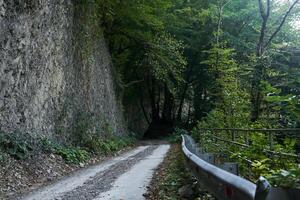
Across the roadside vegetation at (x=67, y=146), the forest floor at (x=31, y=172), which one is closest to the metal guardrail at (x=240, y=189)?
the forest floor at (x=31, y=172)

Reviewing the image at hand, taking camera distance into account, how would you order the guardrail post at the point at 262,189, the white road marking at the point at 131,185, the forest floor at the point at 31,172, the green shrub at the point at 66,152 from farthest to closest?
1. the green shrub at the point at 66,152
2. the forest floor at the point at 31,172
3. the white road marking at the point at 131,185
4. the guardrail post at the point at 262,189

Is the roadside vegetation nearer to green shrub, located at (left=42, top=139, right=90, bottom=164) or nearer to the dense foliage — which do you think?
green shrub, located at (left=42, top=139, right=90, bottom=164)

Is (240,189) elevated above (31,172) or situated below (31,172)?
above

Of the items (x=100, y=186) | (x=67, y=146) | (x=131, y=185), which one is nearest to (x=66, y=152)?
(x=67, y=146)

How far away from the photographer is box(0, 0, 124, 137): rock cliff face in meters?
10.7

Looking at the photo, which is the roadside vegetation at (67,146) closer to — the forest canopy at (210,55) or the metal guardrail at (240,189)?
the forest canopy at (210,55)

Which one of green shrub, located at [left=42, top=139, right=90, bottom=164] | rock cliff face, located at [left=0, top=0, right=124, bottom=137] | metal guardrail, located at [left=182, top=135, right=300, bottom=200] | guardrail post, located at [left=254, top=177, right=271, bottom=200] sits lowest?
green shrub, located at [left=42, top=139, right=90, bottom=164]

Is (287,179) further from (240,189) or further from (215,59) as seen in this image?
(215,59)

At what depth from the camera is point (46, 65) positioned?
13.6 metres

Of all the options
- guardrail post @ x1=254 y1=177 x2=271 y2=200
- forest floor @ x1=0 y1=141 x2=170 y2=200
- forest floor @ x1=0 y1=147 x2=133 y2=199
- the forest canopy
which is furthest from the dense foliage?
forest floor @ x1=0 y1=147 x2=133 y2=199

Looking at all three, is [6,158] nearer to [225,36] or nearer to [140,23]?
[140,23]

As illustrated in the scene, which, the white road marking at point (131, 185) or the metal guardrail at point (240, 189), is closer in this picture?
the metal guardrail at point (240, 189)

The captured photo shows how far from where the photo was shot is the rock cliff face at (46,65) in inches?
422

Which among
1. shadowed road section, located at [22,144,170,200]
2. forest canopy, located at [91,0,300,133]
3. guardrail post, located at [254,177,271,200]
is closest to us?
guardrail post, located at [254,177,271,200]
